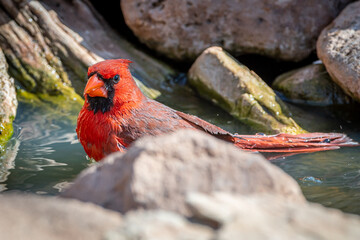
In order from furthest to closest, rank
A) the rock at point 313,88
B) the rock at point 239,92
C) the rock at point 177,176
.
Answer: the rock at point 313,88 < the rock at point 239,92 < the rock at point 177,176

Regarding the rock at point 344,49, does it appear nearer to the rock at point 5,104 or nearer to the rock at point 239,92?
the rock at point 239,92

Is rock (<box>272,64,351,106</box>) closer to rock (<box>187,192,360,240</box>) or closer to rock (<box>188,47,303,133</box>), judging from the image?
rock (<box>188,47,303,133</box>)

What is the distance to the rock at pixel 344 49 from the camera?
4.49 m

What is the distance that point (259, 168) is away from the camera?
1.52 m

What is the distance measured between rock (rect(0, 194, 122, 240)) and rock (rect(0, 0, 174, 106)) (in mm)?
3695

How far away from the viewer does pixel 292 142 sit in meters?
3.88

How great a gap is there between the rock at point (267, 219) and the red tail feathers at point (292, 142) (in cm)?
234

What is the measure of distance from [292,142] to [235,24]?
2.05 meters

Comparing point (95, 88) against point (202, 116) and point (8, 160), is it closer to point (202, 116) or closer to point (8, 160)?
point (8, 160)

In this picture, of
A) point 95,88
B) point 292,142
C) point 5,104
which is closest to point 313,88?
point 292,142

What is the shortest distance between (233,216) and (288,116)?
3.50 m

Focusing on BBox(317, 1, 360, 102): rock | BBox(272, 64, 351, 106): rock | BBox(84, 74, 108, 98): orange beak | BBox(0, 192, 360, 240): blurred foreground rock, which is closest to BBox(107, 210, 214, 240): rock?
BBox(0, 192, 360, 240): blurred foreground rock

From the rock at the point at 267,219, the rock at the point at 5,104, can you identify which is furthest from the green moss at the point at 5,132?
the rock at the point at 267,219

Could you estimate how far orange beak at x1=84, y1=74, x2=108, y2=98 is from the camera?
3.21m
